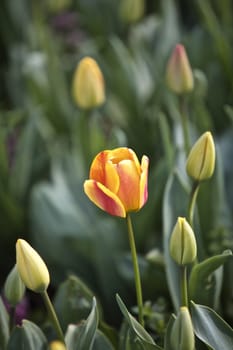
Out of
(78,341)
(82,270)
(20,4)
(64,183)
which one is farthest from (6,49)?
(78,341)

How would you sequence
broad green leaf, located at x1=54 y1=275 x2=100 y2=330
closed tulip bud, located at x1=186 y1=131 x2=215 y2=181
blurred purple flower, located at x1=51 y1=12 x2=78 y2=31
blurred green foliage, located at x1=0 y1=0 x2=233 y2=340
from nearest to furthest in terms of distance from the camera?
closed tulip bud, located at x1=186 y1=131 x2=215 y2=181
broad green leaf, located at x1=54 y1=275 x2=100 y2=330
blurred green foliage, located at x1=0 y1=0 x2=233 y2=340
blurred purple flower, located at x1=51 y1=12 x2=78 y2=31

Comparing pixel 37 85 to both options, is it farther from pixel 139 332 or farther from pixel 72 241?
pixel 139 332

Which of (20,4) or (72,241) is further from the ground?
(20,4)

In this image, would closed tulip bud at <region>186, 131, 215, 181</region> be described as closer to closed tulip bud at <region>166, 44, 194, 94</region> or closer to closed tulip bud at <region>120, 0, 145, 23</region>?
closed tulip bud at <region>166, 44, 194, 94</region>

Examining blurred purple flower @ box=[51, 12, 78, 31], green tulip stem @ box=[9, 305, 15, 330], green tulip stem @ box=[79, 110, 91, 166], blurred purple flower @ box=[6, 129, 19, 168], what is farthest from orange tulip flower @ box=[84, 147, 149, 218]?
blurred purple flower @ box=[51, 12, 78, 31]

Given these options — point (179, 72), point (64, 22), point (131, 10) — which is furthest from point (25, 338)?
point (64, 22)

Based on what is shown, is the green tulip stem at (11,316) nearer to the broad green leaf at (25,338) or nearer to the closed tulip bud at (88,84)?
the broad green leaf at (25,338)
